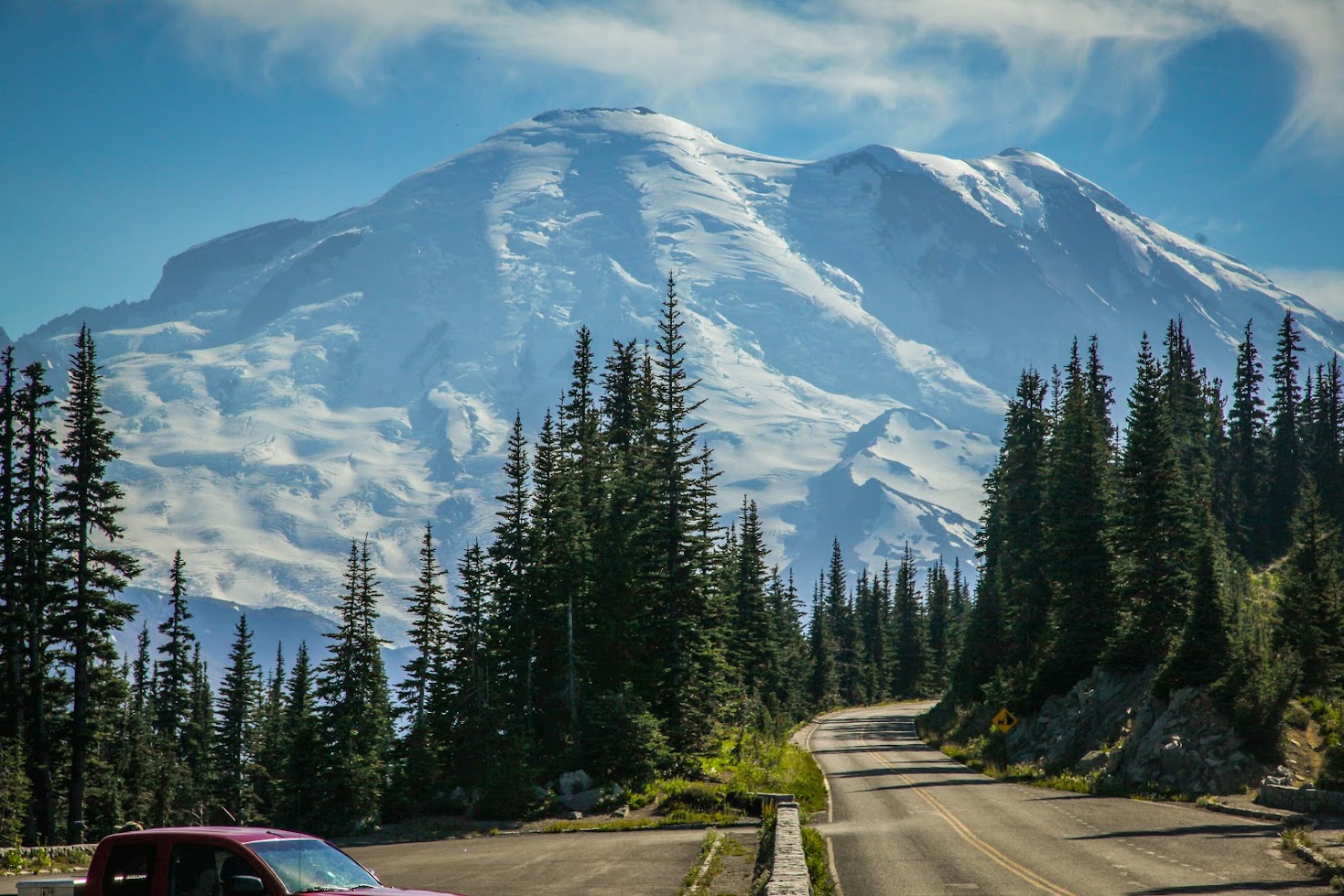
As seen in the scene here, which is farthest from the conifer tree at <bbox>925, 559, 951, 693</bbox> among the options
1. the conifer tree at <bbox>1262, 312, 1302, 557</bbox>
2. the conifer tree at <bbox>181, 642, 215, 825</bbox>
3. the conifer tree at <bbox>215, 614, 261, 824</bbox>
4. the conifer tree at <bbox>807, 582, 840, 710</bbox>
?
the conifer tree at <bbox>181, 642, 215, 825</bbox>

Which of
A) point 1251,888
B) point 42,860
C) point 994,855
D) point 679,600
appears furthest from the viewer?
point 679,600

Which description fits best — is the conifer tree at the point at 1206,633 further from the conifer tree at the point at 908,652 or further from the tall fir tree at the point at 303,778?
→ the conifer tree at the point at 908,652

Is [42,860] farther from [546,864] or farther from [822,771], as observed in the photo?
[822,771]

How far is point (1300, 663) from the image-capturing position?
3478 centimetres

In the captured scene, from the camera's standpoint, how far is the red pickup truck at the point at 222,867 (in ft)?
44.3

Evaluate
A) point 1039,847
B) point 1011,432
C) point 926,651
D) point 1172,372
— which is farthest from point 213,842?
point 926,651

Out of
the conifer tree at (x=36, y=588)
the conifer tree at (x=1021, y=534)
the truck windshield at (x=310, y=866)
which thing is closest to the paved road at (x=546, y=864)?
the truck windshield at (x=310, y=866)

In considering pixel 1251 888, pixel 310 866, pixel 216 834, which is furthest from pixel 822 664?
pixel 216 834

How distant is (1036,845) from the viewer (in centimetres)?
2522

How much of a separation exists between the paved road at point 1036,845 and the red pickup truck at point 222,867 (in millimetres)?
9351

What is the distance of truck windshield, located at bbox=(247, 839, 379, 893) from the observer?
13586 millimetres

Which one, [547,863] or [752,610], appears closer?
[547,863]

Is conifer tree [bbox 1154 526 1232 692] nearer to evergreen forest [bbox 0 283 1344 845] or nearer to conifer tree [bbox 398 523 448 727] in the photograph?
evergreen forest [bbox 0 283 1344 845]

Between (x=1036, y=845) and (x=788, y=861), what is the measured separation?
8.77 m
